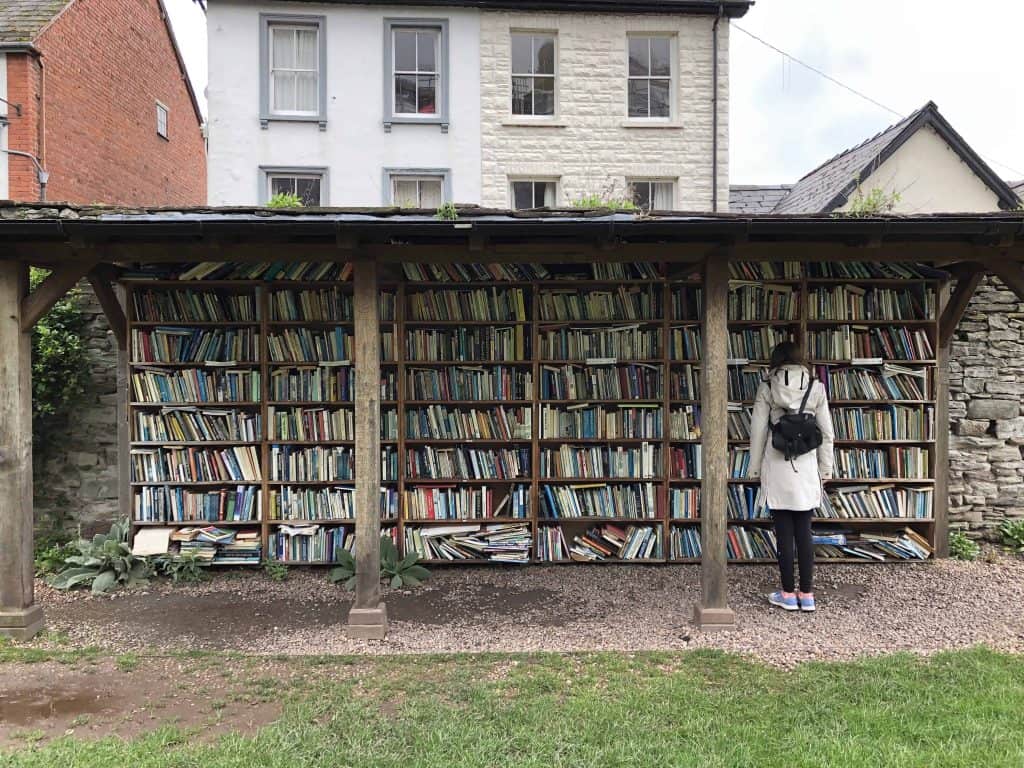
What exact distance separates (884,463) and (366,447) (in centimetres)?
429

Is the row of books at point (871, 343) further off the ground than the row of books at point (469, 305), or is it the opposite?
the row of books at point (469, 305)

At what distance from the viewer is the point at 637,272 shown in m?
5.63

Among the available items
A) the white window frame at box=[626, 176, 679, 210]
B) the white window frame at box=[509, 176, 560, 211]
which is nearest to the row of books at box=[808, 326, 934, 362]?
the white window frame at box=[626, 176, 679, 210]

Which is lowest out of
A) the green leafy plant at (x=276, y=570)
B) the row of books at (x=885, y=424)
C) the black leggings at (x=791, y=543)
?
the green leafy plant at (x=276, y=570)

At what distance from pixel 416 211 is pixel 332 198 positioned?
7708mm

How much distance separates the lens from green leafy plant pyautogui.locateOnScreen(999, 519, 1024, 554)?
5.96 meters

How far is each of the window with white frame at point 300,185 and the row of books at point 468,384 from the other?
6.66 m

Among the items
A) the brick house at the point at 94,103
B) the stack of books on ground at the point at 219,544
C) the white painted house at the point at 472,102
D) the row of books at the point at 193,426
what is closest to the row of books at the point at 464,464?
the row of books at the point at 193,426

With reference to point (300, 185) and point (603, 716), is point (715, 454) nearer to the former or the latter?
point (603, 716)

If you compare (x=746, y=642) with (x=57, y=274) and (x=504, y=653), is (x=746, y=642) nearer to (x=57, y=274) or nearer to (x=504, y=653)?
(x=504, y=653)

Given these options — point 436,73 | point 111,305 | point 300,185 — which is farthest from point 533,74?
point 111,305

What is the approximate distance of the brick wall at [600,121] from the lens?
11133mm

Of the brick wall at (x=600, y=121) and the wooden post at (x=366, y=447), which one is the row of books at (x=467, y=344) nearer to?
the wooden post at (x=366, y=447)

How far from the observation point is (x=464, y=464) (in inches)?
222
